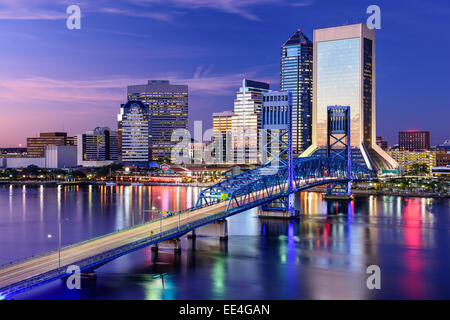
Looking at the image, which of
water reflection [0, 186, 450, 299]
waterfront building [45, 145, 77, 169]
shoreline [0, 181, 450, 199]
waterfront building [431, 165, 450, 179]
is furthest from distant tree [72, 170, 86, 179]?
waterfront building [431, 165, 450, 179]

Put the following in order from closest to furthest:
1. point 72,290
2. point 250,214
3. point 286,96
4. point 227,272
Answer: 1. point 72,290
2. point 227,272
3. point 286,96
4. point 250,214

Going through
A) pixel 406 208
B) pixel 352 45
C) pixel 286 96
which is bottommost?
pixel 406 208

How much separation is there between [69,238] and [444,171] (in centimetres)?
9596

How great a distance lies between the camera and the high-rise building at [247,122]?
153 m

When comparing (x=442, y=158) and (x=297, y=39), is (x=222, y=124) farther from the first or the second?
(x=442, y=158)

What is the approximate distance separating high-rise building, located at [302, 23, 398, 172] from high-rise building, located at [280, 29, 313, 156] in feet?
137

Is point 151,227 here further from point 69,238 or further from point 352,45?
point 352,45

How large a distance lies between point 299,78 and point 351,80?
4592 centimetres

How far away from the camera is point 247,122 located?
16188 cm

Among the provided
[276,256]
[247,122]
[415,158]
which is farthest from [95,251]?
[415,158]

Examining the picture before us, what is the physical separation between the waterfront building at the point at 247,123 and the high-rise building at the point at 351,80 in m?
44.0

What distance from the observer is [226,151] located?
159 meters

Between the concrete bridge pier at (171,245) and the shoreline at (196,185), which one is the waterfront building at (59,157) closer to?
the shoreline at (196,185)
